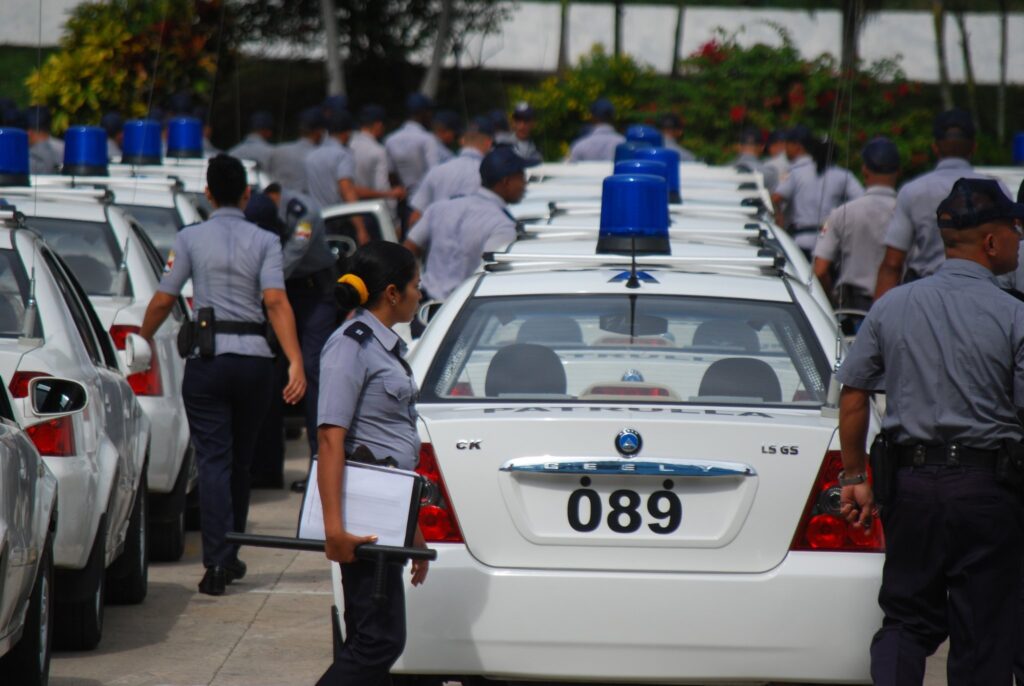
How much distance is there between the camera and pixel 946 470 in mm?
5102

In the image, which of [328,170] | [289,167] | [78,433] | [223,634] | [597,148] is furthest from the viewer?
[597,148]

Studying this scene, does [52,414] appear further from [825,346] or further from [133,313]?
[133,313]

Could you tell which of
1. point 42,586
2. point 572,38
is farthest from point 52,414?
point 572,38

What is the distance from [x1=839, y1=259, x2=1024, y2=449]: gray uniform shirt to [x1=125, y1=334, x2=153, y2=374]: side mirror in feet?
11.5

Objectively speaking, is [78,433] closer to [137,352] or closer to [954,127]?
[137,352]

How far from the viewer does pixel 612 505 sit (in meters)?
5.17

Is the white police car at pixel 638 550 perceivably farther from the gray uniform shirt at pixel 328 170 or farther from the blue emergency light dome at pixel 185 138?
the gray uniform shirt at pixel 328 170

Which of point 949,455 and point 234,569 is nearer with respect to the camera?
point 949,455

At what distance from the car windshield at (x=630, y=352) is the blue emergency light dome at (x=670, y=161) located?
5153 millimetres

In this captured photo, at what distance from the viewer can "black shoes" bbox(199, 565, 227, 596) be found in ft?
25.6

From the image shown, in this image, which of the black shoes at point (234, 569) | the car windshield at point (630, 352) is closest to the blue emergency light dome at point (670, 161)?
the black shoes at point (234, 569)

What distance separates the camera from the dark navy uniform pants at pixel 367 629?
192 inches

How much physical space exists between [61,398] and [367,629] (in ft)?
4.81

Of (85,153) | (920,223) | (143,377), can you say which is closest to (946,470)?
(143,377)
